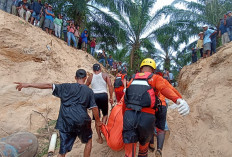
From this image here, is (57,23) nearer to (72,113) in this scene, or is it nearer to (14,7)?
(14,7)

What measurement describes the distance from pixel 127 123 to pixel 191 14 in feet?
36.7

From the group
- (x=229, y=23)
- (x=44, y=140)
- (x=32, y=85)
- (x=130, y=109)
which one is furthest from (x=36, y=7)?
(x=229, y=23)

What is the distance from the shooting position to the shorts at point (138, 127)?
2490mm

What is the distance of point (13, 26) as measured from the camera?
6.48m

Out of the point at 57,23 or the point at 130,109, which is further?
the point at 57,23

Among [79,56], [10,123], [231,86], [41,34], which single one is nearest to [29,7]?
[41,34]

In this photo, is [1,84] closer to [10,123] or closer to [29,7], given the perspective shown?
[10,123]

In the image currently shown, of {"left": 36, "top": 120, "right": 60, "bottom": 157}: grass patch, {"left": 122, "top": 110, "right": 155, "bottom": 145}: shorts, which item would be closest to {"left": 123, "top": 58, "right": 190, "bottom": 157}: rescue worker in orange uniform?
{"left": 122, "top": 110, "right": 155, "bottom": 145}: shorts

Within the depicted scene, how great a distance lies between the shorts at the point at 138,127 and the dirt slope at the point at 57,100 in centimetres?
137

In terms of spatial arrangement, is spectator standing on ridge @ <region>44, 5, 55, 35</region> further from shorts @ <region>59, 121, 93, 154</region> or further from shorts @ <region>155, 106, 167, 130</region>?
shorts @ <region>155, 106, 167, 130</region>

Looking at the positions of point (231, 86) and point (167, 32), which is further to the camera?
point (167, 32)

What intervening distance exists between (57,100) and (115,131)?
3.13 meters

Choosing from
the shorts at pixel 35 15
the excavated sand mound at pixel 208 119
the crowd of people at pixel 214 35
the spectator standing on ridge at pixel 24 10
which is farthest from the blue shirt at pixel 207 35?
the spectator standing on ridge at pixel 24 10

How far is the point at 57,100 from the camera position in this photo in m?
5.70
